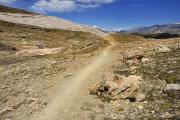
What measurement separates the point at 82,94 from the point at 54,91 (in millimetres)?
2828

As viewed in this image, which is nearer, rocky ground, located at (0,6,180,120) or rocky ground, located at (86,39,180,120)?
rocky ground, located at (86,39,180,120)

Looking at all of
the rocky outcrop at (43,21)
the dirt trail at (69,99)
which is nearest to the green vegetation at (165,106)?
the dirt trail at (69,99)

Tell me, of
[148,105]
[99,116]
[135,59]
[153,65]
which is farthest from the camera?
[135,59]

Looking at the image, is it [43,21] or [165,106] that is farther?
[43,21]

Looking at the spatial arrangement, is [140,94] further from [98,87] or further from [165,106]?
[98,87]

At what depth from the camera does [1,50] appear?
217 feet

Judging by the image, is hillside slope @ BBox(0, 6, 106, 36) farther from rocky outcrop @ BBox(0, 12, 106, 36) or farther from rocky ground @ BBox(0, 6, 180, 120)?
rocky ground @ BBox(0, 6, 180, 120)

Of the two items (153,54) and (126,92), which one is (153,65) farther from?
(126,92)

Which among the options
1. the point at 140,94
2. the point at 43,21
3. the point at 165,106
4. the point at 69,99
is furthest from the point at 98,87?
the point at 43,21

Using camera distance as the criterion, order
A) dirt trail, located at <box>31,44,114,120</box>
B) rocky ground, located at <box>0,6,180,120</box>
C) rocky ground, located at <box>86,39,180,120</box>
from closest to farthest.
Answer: rocky ground, located at <box>86,39,180,120</box>
dirt trail, located at <box>31,44,114,120</box>
rocky ground, located at <box>0,6,180,120</box>

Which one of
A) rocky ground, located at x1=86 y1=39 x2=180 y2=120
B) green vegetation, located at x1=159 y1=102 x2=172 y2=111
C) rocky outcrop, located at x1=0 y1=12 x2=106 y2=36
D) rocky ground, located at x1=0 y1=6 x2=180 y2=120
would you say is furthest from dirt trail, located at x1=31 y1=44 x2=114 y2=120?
rocky outcrop, located at x1=0 y1=12 x2=106 y2=36

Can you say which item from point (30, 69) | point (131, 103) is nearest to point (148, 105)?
point (131, 103)

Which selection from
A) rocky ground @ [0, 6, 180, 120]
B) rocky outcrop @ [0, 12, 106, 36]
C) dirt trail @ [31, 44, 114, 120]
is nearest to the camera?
dirt trail @ [31, 44, 114, 120]

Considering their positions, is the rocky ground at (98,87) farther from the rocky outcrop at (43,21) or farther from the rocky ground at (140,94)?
the rocky outcrop at (43,21)
